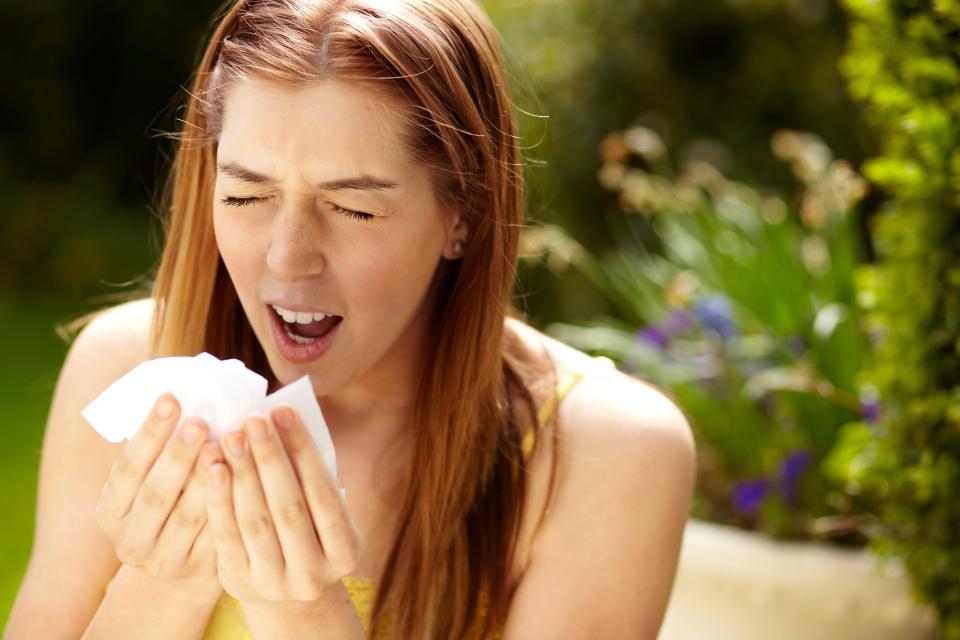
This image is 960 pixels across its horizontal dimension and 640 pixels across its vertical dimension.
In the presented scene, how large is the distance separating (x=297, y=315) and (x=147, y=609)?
1.75 feet

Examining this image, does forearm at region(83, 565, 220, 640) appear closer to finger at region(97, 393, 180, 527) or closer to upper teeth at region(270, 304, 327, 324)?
finger at region(97, 393, 180, 527)

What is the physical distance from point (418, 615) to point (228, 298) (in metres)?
0.71

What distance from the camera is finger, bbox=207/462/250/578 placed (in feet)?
5.18

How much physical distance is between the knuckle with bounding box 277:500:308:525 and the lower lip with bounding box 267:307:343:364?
40 centimetres

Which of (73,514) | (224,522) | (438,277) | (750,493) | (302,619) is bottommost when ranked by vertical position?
(750,493)

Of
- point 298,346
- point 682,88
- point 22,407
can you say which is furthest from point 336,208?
point 22,407

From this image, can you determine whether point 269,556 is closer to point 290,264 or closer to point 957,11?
point 290,264

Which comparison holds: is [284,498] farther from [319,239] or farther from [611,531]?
[611,531]

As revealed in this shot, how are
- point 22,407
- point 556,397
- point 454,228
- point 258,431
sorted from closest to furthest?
point 258,431 → point 454,228 → point 556,397 → point 22,407

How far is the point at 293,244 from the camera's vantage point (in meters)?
1.84

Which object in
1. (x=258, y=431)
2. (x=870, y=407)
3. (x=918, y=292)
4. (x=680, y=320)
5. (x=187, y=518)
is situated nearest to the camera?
(x=258, y=431)

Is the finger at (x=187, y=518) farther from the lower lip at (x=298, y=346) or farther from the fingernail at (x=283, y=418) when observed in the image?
the lower lip at (x=298, y=346)

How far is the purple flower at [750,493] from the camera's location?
3.27m

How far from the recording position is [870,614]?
294cm
